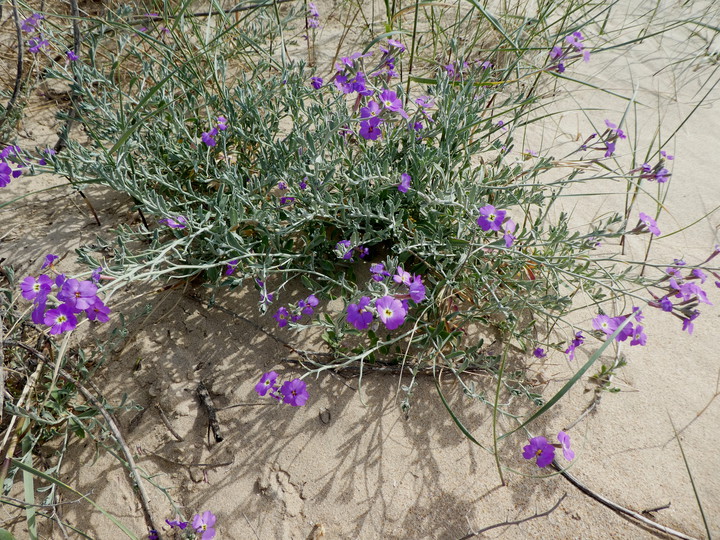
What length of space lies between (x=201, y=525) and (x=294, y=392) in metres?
0.50

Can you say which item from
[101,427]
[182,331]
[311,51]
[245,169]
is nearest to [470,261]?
[245,169]

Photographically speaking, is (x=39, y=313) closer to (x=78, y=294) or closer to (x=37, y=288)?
(x=78, y=294)

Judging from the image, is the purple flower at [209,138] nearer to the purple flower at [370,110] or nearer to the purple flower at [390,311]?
the purple flower at [370,110]

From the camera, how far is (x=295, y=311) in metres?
1.96

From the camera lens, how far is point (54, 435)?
1.87m

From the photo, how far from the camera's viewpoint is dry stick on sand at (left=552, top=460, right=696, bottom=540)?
67.7 inches

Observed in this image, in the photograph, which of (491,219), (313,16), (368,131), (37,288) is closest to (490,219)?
(491,219)

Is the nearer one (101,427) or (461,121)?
(101,427)

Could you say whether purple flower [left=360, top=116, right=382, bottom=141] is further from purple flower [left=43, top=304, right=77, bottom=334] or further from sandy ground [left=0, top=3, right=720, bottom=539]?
purple flower [left=43, top=304, right=77, bottom=334]

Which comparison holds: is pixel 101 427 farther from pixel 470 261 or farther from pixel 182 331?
pixel 470 261

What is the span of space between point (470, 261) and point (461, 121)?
0.58 metres

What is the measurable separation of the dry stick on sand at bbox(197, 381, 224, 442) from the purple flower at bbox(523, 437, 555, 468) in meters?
1.08

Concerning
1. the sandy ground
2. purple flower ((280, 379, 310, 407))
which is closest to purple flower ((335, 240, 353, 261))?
the sandy ground

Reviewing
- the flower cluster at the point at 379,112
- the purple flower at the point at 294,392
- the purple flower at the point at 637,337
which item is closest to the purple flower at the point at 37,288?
the purple flower at the point at 294,392
